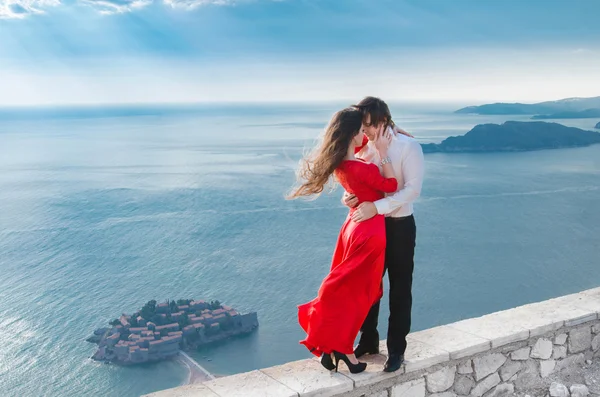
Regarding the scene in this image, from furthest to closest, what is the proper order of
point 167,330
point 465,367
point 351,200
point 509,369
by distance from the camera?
point 167,330 < point 509,369 < point 465,367 < point 351,200

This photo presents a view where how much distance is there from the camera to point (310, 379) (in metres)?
1.98

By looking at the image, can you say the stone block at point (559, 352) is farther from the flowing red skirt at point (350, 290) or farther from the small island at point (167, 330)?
the small island at point (167, 330)

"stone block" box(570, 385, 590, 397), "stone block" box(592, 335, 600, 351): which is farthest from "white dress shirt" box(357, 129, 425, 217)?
"stone block" box(592, 335, 600, 351)

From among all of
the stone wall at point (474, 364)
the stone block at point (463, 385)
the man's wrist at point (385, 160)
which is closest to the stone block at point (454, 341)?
the stone wall at point (474, 364)

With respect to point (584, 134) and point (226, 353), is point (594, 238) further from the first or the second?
point (584, 134)

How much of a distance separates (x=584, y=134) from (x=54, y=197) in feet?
157

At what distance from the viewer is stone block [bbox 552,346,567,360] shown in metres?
2.54

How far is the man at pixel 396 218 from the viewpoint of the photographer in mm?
1947

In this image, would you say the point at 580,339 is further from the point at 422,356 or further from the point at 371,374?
the point at 371,374

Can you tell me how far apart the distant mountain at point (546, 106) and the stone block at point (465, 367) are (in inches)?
2778

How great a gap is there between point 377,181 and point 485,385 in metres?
1.04

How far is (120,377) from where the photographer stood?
723 inches

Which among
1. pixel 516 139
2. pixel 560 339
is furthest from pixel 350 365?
pixel 516 139

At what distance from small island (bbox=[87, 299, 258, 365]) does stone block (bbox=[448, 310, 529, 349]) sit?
701 inches
